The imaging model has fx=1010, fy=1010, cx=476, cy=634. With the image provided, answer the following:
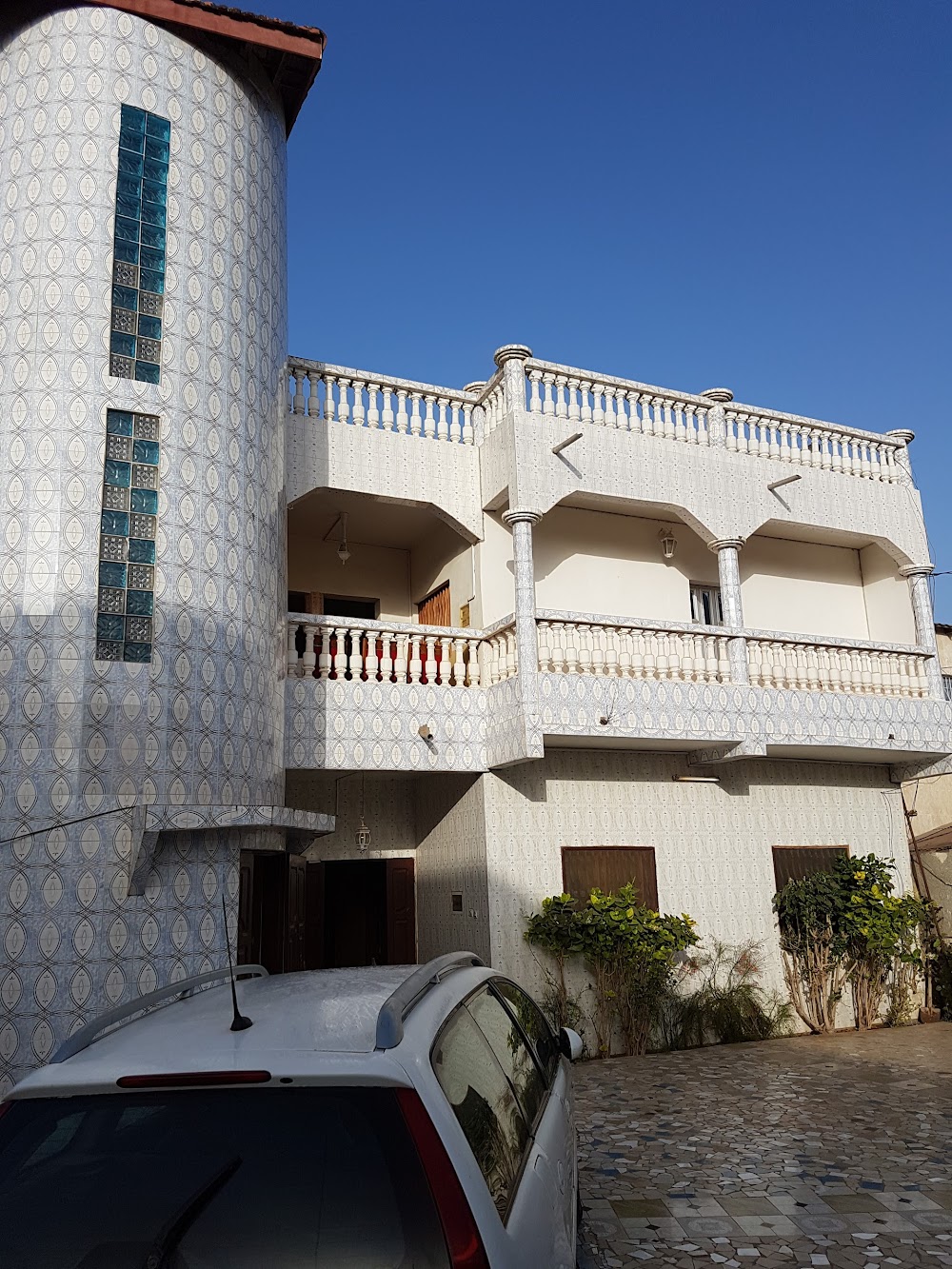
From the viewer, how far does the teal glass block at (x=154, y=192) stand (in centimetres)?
843

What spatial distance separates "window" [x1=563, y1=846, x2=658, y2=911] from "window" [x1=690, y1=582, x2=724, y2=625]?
3.37 meters

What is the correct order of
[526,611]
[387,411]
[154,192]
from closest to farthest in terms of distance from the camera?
[154,192] < [526,611] < [387,411]

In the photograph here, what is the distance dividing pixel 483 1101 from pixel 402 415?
9.00 metres

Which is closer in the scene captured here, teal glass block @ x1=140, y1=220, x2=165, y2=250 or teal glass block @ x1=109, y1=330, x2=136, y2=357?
teal glass block @ x1=109, y1=330, x2=136, y2=357

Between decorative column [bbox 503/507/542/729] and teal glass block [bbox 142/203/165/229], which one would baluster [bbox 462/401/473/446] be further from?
teal glass block [bbox 142/203/165/229]

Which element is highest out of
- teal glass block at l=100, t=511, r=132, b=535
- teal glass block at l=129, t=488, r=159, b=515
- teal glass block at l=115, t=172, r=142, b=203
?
teal glass block at l=115, t=172, r=142, b=203

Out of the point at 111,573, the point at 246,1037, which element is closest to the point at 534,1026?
the point at 246,1037

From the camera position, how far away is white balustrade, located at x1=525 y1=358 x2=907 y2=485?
11062mm

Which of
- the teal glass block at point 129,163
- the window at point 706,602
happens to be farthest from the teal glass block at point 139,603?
the window at point 706,602

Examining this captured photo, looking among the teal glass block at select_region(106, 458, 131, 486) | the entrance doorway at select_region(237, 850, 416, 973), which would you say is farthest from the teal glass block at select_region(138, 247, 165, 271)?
the entrance doorway at select_region(237, 850, 416, 973)

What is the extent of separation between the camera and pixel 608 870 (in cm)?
1070

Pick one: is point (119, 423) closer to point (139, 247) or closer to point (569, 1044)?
point (139, 247)

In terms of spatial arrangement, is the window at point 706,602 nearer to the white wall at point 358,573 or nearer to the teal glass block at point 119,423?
the white wall at point 358,573

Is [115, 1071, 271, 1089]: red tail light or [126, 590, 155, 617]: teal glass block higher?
[126, 590, 155, 617]: teal glass block
